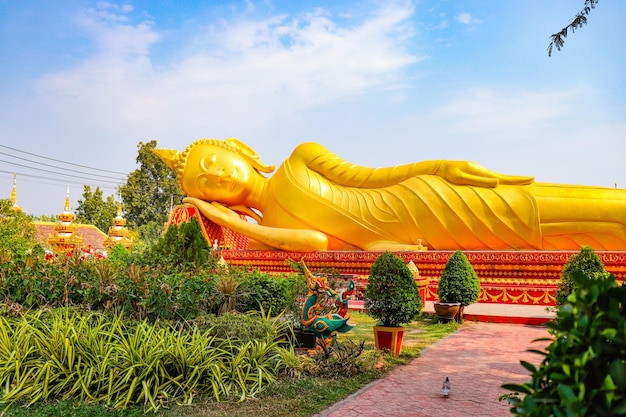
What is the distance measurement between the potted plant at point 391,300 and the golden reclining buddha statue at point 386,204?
257 inches

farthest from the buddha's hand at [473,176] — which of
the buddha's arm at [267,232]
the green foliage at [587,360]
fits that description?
the green foliage at [587,360]

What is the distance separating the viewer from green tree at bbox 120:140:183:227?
35.2 meters

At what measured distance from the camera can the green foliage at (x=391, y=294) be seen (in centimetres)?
666

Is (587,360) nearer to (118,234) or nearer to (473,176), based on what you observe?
(473,176)

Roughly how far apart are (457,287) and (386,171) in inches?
216

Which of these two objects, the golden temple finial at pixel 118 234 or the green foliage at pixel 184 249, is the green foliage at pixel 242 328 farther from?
the golden temple finial at pixel 118 234

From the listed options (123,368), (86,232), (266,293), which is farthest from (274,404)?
(86,232)

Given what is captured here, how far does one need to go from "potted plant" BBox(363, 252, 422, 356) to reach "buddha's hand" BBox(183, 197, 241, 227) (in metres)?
9.15

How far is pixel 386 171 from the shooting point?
47.4 ft

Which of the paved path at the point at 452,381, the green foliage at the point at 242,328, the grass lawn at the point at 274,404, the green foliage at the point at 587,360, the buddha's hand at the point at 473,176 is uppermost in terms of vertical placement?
the buddha's hand at the point at 473,176

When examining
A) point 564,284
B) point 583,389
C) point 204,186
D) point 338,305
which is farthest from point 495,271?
point 583,389

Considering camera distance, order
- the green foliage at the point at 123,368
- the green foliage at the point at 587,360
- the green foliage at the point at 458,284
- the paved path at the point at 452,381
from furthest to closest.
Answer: the green foliage at the point at 458,284, the green foliage at the point at 123,368, the paved path at the point at 452,381, the green foliage at the point at 587,360

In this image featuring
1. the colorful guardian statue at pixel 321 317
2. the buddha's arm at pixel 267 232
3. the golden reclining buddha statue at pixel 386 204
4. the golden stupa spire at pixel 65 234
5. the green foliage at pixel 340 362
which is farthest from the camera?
the golden stupa spire at pixel 65 234

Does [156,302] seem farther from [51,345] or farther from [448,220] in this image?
[448,220]
